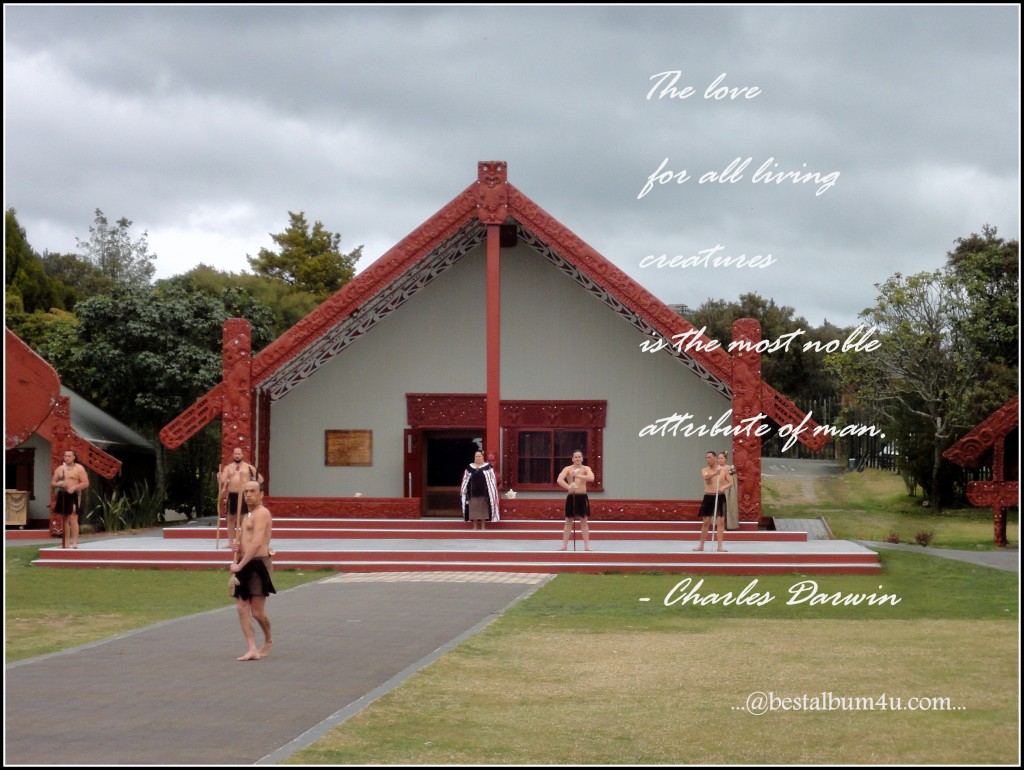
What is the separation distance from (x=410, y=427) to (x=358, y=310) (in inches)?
117

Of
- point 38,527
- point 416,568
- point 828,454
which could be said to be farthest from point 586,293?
point 828,454

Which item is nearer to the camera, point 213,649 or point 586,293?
point 213,649

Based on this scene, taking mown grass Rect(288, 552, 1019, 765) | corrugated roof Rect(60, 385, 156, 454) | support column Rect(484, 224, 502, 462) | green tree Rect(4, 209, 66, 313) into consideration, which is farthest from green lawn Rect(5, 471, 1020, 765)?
green tree Rect(4, 209, 66, 313)

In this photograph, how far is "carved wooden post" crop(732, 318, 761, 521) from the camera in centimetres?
2288

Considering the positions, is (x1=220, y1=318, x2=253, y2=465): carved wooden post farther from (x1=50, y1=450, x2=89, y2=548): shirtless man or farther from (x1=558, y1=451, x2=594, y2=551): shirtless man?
(x1=558, y1=451, x2=594, y2=551): shirtless man

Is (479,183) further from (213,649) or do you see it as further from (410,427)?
(213,649)

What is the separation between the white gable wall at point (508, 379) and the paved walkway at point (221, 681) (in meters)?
11.5

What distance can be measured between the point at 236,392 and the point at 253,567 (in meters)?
13.7

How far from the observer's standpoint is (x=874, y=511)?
3509 cm

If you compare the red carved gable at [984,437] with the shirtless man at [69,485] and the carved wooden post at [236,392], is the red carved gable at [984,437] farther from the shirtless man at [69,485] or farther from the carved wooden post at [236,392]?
the shirtless man at [69,485]

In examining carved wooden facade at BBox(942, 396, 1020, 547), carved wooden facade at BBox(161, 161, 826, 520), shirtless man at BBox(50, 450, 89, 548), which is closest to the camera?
shirtless man at BBox(50, 450, 89, 548)

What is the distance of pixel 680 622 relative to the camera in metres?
13.3

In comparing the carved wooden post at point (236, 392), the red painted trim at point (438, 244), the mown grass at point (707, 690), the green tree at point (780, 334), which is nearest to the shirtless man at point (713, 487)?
the mown grass at point (707, 690)

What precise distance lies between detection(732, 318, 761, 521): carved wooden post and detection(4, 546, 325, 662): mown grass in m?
8.51
